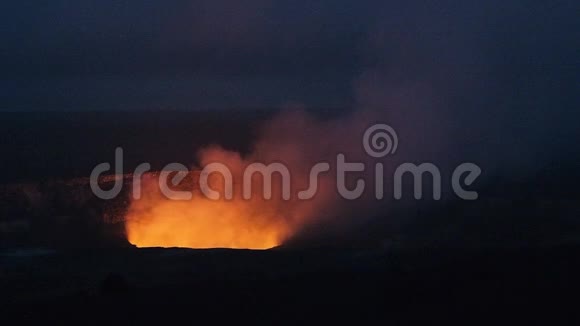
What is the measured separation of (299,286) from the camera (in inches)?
352

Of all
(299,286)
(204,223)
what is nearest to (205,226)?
(204,223)

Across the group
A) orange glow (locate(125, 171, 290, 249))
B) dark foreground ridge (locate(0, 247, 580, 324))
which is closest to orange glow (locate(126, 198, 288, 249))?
orange glow (locate(125, 171, 290, 249))

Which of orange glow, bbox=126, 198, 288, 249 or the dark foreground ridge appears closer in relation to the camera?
the dark foreground ridge

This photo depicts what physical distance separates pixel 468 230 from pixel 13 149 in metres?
28.5

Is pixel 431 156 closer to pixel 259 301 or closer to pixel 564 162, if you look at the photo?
pixel 564 162

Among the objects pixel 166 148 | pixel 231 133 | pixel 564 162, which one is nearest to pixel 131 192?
pixel 564 162

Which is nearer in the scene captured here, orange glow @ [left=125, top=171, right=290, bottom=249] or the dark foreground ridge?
the dark foreground ridge

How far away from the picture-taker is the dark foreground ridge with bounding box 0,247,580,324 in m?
7.89

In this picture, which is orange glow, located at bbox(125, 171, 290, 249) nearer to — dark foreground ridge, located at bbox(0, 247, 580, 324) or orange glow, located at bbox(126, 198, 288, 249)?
orange glow, located at bbox(126, 198, 288, 249)

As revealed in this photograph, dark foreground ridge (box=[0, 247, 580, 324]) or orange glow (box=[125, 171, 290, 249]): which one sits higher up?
orange glow (box=[125, 171, 290, 249])

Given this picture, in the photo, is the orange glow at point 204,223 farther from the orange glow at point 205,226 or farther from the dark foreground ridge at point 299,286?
the dark foreground ridge at point 299,286

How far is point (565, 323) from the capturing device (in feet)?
24.0

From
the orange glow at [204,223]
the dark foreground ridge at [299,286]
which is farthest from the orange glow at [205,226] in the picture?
the dark foreground ridge at [299,286]

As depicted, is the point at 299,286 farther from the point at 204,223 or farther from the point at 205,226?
the point at 204,223
